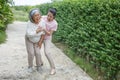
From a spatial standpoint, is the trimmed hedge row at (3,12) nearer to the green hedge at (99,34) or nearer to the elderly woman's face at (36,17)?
the green hedge at (99,34)

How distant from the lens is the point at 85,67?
8.69 meters

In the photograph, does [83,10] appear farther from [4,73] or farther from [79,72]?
[4,73]

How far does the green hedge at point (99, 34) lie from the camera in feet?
22.2

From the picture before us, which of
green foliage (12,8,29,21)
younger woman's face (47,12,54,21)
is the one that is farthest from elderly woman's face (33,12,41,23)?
green foliage (12,8,29,21)

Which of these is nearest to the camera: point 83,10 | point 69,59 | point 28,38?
point 28,38

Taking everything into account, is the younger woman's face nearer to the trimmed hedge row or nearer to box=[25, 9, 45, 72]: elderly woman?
box=[25, 9, 45, 72]: elderly woman

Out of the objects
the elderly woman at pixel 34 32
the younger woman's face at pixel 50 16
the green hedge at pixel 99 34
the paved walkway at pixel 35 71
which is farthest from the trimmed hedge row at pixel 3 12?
the younger woman's face at pixel 50 16

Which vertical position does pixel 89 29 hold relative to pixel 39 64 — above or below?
above

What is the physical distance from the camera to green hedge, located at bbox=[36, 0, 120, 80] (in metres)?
6.77

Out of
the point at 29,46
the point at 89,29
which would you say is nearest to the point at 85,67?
the point at 89,29

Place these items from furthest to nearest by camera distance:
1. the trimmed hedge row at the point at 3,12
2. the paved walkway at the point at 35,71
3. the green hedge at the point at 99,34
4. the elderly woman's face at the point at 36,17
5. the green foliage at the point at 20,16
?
the green foliage at the point at 20,16 < the trimmed hedge row at the point at 3,12 < the paved walkway at the point at 35,71 < the elderly woman's face at the point at 36,17 < the green hedge at the point at 99,34

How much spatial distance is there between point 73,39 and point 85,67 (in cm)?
209

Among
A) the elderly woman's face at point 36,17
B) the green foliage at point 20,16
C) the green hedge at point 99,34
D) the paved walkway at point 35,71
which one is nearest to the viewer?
the green hedge at point 99,34

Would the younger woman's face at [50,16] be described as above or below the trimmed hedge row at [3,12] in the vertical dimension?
above
